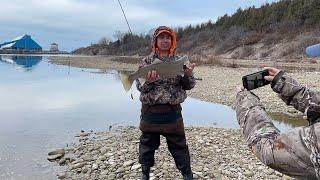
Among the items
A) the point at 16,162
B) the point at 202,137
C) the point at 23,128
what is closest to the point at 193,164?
the point at 202,137

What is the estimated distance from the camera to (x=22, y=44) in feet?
481

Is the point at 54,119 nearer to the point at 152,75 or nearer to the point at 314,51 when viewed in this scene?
the point at 152,75

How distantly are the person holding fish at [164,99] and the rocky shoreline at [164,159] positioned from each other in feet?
4.43

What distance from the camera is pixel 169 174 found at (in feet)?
22.9

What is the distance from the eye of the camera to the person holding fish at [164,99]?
18.0ft

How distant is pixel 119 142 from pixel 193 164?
255 centimetres

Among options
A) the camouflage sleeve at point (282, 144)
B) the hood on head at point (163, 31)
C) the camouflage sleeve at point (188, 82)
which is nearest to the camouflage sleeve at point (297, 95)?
the camouflage sleeve at point (282, 144)

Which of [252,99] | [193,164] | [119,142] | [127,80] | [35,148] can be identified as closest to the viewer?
[252,99]

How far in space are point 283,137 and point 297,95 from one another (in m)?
0.62

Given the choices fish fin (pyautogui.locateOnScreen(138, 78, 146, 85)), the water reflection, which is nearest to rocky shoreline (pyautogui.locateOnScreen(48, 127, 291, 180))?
fish fin (pyautogui.locateOnScreen(138, 78, 146, 85))

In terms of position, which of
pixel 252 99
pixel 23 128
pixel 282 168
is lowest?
pixel 23 128

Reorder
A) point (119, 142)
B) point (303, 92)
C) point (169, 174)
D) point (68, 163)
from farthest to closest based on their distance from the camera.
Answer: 1. point (119, 142)
2. point (68, 163)
3. point (169, 174)
4. point (303, 92)

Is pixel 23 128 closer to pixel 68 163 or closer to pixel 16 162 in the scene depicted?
pixel 16 162

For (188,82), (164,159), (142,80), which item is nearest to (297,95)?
(188,82)
